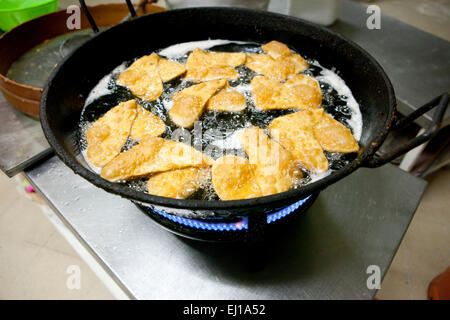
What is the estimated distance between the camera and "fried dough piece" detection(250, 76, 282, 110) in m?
1.16

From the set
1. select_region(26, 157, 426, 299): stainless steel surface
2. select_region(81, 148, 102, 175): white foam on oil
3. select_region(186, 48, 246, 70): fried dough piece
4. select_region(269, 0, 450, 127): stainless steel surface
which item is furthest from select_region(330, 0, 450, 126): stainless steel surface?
select_region(81, 148, 102, 175): white foam on oil

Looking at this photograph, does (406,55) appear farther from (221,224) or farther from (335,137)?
(221,224)

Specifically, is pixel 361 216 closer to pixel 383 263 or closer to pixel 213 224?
pixel 383 263

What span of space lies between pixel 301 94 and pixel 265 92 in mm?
143

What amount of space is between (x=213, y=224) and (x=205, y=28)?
3.28ft

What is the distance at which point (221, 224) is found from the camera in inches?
39.0

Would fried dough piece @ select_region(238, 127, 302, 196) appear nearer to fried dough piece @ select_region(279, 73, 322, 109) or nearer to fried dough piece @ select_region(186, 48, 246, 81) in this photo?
fried dough piece @ select_region(279, 73, 322, 109)

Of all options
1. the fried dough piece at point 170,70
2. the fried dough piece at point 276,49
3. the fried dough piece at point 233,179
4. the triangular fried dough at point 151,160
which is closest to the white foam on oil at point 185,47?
the fried dough piece at point 170,70

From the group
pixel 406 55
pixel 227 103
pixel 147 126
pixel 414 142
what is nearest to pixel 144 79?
pixel 147 126

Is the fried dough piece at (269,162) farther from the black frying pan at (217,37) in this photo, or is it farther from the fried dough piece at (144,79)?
the fried dough piece at (144,79)

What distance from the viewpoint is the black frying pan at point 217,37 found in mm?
733

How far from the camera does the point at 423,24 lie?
383cm

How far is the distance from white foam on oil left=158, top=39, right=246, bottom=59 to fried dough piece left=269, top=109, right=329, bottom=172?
24.7 inches
